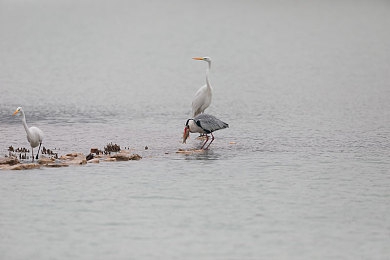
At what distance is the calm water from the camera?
55.1ft

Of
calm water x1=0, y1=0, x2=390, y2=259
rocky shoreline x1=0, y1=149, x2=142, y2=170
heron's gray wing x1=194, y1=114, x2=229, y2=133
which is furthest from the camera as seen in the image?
heron's gray wing x1=194, y1=114, x2=229, y2=133

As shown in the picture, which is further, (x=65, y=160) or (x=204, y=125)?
(x=204, y=125)

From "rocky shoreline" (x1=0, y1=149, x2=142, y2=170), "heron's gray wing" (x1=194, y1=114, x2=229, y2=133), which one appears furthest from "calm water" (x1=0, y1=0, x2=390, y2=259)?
"heron's gray wing" (x1=194, y1=114, x2=229, y2=133)

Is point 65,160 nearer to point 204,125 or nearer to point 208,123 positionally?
point 204,125

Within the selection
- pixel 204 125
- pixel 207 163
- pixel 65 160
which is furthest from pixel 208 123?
pixel 65 160

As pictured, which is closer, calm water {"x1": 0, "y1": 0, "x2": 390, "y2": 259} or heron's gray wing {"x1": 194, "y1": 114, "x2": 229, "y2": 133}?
calm water {"x1": 0, "y1": 0, "x2": 390, "y2": 259}

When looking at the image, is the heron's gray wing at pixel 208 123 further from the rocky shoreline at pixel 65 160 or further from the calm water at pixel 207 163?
the rocky shoreline at pixel 65 160

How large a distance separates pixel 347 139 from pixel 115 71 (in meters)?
36.3

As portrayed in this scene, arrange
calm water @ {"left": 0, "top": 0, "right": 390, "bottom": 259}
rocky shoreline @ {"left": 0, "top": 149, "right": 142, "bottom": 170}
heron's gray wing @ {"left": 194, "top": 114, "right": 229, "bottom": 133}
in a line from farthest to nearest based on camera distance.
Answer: heron's gray wing @ {"left": 194, "top": 114, "right": 229, "bottom": 133} < rocky shoreline @ {"left": 0, "top": 149, "right": 142, "bottom": 170} < calm water @ {"left": 0, "top": 0, "right": 390, "bottom": 259}

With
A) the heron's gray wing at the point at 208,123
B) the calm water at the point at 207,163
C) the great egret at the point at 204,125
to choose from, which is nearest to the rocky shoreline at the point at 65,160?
the calm water at the point at 207,163

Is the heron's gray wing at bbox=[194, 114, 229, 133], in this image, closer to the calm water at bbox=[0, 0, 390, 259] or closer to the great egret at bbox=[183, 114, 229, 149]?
the great egret at bbox=[183, 114, 229, 149]

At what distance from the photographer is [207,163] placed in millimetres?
Answer: 24062

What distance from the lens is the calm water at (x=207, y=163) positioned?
55.1 feet

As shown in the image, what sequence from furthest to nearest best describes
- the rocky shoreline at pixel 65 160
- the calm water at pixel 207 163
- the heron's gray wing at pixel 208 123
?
the heron's gray wing at pixel 208 123 < the rocky shoreline at pixel 65 160 < the calm water at pixel 207 163
